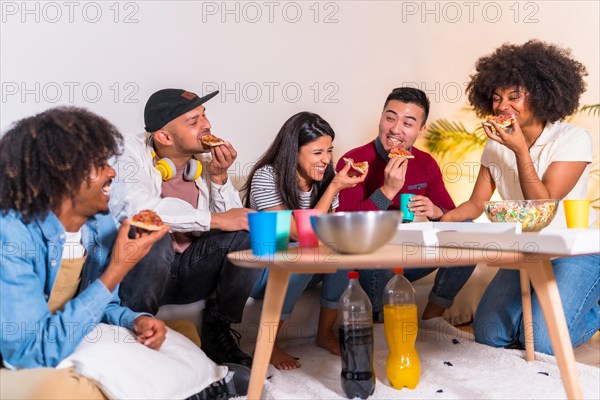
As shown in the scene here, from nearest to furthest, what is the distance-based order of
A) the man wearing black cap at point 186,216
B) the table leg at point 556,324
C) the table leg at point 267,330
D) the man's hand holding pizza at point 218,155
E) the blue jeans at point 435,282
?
1. the table leg at point 556,324
2. the table leg at point 267,330
3. the man wearing black cap at point 186,216
4. the man's hand holding pizza at point 218,155
5. the blue jeans at point 435,282

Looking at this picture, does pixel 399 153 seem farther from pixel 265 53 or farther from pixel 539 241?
pixel 539 241

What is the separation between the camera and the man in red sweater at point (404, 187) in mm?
2760

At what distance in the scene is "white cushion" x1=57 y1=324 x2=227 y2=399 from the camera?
1600 millimetres

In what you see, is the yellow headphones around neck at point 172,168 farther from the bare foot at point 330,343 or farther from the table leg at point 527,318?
the table leg at point 527,318

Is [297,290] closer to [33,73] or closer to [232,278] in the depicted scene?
[232,278]

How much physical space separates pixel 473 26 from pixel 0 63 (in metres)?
2.77

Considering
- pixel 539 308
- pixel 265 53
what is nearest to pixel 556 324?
pixel 539 308

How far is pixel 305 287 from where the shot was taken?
2.53m

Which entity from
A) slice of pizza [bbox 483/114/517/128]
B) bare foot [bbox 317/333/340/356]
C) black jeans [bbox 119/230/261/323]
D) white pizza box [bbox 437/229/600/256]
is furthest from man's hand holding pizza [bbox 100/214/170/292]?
slice of pizza [bbox 483/114/517/128]

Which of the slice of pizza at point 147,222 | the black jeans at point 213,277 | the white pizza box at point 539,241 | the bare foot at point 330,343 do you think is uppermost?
the slice of pizza at point 147,222

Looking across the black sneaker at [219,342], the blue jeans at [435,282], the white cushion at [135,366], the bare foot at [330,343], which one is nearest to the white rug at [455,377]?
the bare foot at [330,343]

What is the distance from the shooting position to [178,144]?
2.58 metres

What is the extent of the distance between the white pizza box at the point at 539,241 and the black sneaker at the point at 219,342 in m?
0.99

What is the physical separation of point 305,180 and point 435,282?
2.41ft
